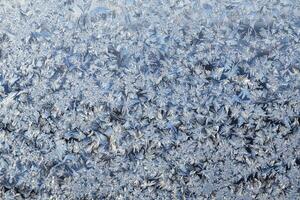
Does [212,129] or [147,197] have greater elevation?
[212,129]

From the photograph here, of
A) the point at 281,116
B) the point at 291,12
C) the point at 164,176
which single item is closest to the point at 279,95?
the point at 281,116

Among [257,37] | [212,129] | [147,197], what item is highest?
[257,37]

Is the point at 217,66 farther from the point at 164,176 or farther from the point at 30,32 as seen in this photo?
the point at 30,32

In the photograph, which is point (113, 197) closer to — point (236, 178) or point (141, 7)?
point (236, 178)

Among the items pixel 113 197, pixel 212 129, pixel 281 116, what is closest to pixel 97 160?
pixel 113 197

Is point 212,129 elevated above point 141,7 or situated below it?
below
